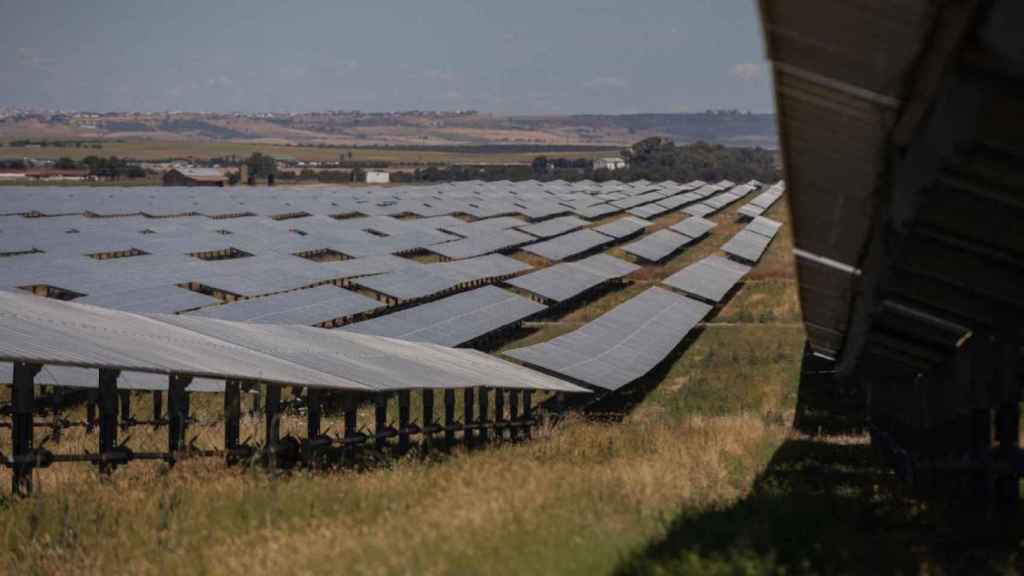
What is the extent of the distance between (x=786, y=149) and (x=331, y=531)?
12.6 ft

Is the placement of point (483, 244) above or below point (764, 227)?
below

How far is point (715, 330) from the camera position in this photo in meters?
36.7

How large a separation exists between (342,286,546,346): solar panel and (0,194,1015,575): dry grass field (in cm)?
1049

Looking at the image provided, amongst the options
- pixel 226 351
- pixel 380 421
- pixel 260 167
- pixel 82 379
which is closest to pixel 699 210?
pixel 82 379

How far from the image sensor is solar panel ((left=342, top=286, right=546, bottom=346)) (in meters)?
26.4

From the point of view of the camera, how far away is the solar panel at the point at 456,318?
1040 inches

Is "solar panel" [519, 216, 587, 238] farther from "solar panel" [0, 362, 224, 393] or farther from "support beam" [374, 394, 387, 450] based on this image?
"support beam" [374, 394, 387, 450]

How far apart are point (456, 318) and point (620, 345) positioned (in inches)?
145

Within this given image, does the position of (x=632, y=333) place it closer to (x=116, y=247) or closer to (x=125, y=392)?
(x=125, y=392)

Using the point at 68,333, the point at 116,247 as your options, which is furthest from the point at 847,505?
the point at 116,247

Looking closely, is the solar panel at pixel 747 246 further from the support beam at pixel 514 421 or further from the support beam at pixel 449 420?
the support beam at pixel 449 420

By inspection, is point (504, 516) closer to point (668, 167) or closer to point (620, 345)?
point (620, 345)

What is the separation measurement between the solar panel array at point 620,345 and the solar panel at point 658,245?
58.6 feet

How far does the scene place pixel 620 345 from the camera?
2689cm
